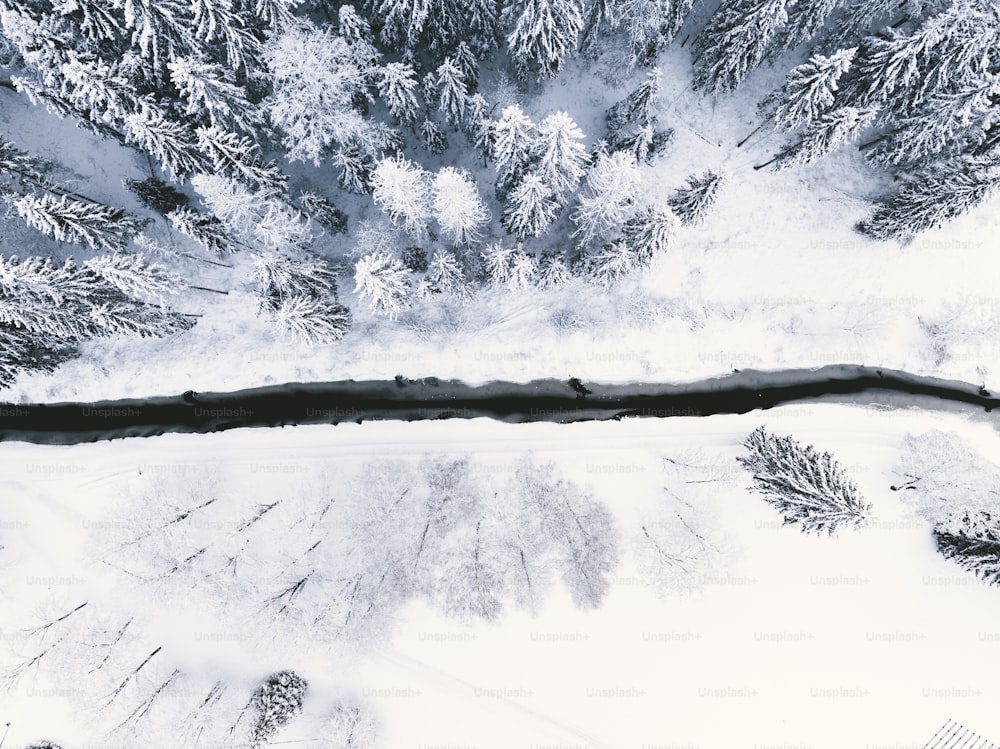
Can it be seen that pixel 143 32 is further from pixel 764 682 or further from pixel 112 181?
pixel 764 682

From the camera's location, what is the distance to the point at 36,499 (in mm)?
28234

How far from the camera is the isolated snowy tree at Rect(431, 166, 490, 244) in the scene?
21406 mm

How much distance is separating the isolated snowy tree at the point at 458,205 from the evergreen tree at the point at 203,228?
9.57 m

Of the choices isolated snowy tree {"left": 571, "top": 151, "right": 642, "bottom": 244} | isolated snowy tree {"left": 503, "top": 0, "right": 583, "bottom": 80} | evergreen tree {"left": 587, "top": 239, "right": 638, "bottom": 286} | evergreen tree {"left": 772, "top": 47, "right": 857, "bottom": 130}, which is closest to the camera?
isolated snowy tree {"left": 503, "top": 0, "right": 583, "bottom": 80}

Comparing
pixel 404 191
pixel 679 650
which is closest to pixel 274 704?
pixel 679 650

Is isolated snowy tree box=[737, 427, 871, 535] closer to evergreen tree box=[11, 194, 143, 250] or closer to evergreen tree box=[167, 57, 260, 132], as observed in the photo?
evergreen tree box=[167, 57, 260, 132]

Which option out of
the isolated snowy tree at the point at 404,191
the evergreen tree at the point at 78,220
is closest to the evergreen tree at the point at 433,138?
the isolated snowy tree at the point at 404,191

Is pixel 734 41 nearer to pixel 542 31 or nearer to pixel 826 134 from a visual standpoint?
pixel 826 134

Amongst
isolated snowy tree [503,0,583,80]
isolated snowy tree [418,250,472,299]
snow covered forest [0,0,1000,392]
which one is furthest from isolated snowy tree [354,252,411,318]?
isolated snowy tree [503,0,583,80]

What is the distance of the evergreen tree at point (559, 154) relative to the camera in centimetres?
1997

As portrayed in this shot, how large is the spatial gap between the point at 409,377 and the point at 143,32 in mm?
17832

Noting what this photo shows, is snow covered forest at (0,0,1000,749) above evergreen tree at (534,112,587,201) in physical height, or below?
below

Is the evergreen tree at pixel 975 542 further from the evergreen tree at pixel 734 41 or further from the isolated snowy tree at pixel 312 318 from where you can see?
the isolated snowy tree at pixel 312 318

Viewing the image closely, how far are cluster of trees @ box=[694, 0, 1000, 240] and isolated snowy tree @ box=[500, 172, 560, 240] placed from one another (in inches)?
424
